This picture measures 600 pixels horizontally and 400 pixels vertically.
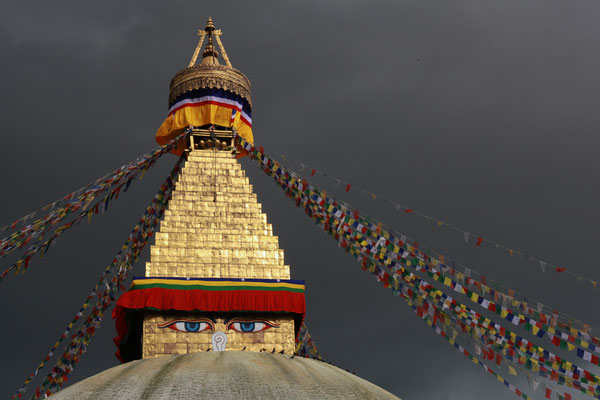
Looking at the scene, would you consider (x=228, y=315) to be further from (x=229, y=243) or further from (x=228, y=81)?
(x=228, y=81)

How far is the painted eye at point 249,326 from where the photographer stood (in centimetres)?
1265

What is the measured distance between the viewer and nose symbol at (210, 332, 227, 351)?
488 inches

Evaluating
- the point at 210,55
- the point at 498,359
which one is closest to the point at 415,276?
the point at 498,359

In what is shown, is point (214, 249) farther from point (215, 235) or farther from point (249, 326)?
point (249, 326)

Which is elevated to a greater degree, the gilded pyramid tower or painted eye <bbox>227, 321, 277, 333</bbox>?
the gilded pyramid tower

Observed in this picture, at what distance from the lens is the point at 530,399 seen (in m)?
9.93

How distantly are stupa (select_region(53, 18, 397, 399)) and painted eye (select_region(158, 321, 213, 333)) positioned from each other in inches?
0.7

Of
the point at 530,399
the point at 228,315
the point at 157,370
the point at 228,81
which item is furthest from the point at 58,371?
the point at 530,399

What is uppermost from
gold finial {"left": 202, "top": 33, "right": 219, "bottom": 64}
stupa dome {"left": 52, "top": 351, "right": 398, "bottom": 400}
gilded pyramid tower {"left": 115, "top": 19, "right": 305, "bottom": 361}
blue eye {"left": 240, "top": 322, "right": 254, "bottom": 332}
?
gold finial {"left": 202, "top": 33, "right": 219, "bottom": 64}

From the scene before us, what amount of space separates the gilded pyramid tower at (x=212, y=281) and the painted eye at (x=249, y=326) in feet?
0.06

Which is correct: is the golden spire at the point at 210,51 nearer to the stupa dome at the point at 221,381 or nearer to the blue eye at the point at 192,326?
the blue eye at the point at 192,326

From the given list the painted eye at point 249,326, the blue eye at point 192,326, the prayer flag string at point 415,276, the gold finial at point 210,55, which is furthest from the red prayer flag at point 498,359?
the gold finial at point 210,55

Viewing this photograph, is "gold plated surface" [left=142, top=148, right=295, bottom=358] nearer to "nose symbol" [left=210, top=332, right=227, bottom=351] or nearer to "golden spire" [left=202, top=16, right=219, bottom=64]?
"nose symbol" [left=210, top=332, right=227, bottom=351]

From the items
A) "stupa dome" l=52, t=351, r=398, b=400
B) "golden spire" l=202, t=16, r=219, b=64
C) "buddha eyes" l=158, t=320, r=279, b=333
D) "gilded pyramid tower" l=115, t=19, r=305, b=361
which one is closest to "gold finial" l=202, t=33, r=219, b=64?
"golden spire" l=202, t=16, r=219, b=64
